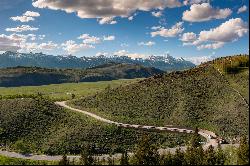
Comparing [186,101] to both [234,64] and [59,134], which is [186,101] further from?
[59,134]

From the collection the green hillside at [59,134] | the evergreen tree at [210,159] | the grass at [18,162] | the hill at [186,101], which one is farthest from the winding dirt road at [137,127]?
the evergreen tree at [210,159]

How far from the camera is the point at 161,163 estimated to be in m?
76.4

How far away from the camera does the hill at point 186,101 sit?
123 m

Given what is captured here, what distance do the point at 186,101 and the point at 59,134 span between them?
49342 millimetres

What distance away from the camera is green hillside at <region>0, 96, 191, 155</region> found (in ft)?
339

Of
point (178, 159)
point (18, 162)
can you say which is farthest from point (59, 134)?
point (178, 159)

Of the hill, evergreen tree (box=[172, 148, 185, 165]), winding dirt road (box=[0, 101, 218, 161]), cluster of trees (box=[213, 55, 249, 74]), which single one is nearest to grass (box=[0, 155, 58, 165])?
winding dirt road (box=[0, 101, 218, 161])

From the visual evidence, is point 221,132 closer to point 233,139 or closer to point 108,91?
point 233,139

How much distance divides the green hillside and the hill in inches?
484

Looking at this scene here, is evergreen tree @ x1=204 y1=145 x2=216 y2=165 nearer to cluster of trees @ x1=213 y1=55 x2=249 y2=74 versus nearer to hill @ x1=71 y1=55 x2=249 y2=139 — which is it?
hill @ x1=71 y1=55 x2=249 y2=139

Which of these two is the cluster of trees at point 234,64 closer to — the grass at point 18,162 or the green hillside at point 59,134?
the green hillside at point 59,134

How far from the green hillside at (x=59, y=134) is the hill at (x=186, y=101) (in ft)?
40.4

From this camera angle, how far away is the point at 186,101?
13875cm

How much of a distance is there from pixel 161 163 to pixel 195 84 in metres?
80.7
